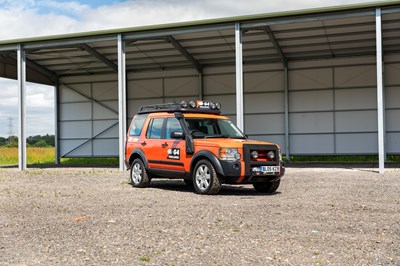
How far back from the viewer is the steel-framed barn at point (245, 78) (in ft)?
71.6

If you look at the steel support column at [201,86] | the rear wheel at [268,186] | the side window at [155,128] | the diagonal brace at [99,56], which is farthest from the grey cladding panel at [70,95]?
the rear wheel at [268,186]

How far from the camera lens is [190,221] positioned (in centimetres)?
788

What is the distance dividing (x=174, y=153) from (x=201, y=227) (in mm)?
4945

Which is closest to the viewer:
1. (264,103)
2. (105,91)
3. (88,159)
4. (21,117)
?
(21,117)

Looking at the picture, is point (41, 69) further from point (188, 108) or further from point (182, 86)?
point (188, 108)

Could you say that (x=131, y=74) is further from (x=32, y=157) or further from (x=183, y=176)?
(x=183, y=176)

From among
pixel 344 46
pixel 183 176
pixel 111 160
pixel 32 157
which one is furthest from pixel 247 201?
pixel 32 157

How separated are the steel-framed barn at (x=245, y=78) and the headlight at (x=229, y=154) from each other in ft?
29.7

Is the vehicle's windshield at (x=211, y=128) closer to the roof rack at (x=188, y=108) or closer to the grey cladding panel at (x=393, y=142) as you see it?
the roof rack at (x=188, y=108)

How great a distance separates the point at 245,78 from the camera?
89.4 ft

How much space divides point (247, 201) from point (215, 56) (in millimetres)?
16628

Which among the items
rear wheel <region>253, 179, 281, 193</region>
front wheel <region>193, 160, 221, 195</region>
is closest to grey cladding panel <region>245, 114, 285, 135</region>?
rear wheel <region>253, 179, 281, 193</region>

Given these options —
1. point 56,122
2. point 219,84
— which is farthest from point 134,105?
point 219,84

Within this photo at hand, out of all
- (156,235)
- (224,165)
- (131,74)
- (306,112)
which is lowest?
(156,235)
